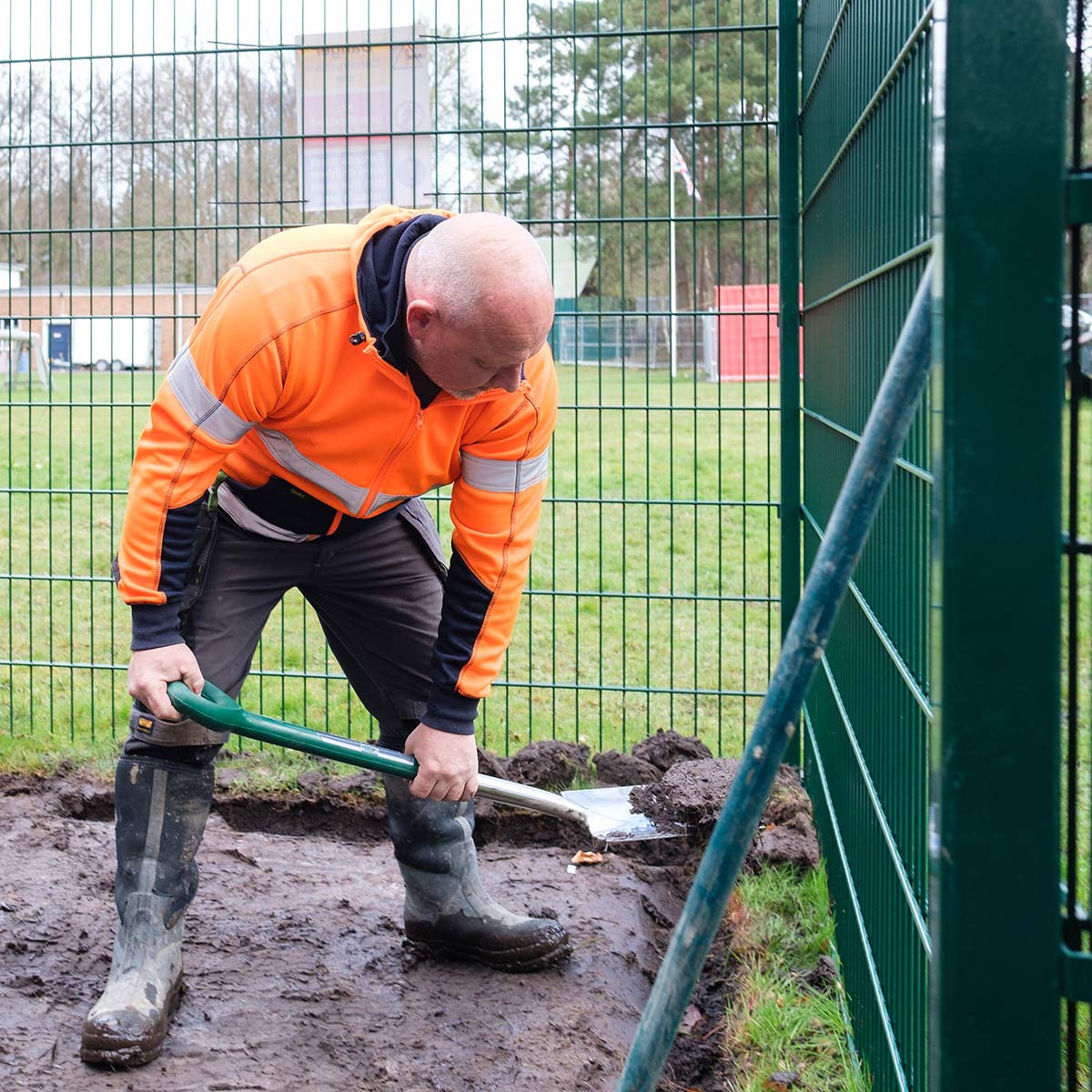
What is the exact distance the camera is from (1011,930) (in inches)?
53.4

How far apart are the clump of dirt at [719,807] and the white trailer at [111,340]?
2.50 m

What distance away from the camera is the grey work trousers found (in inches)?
119

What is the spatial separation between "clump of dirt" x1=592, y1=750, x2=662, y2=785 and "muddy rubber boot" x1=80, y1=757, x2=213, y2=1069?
1.88 metres

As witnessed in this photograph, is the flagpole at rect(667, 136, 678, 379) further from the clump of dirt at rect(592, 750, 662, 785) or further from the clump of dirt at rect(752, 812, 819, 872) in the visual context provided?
the clump of dirt at rect(752, 812, 819, 872)

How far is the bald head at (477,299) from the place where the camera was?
2.49 m

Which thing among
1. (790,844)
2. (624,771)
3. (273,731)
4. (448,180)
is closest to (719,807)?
(790,844)

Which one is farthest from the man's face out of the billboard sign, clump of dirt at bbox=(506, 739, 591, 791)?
the billboard sign

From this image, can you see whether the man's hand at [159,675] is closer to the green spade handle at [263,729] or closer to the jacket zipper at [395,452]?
the green spade handle at [263,729]

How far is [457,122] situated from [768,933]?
2.96m

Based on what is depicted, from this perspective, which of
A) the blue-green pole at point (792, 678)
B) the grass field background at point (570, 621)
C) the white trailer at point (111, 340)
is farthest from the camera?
the white trailer at point (111, 340)

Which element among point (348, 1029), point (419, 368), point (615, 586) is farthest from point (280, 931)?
point (615, 586)

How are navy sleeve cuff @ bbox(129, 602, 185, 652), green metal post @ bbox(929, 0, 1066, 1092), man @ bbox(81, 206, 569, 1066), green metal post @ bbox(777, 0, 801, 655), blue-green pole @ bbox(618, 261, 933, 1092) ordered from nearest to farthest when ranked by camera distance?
green metal post @ bbox(929, 0, 1066, 1092) → blue-green pole @ bbox(618, 261, 933, 1092) → man @ bbox(81, 206, 569, 1066) → navy sleeve cuff @ bbox(129, 602, 185, 652) → green metal post @ bbox(777, 0, 801, 655)

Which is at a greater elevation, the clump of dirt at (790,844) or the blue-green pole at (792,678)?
the blue-green pole at (792,678)

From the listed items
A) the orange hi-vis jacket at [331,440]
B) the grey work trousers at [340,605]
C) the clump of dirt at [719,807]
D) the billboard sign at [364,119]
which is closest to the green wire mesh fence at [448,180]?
the billboard sign at [364,119]
